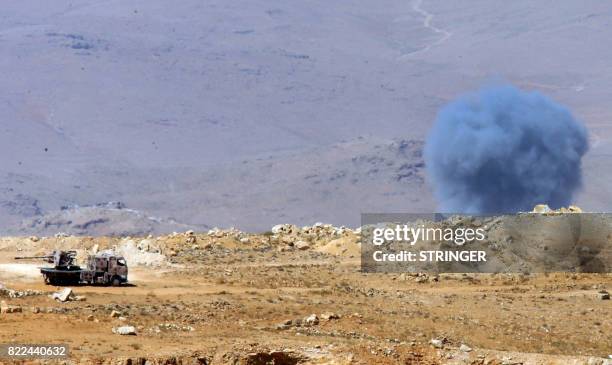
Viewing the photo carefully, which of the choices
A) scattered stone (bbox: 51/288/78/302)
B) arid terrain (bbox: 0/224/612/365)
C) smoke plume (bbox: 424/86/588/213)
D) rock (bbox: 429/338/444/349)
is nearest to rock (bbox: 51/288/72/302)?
scattered stone (bbox: 51/288/78/302)

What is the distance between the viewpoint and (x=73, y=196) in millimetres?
192500

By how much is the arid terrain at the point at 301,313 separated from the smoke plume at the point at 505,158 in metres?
37.6

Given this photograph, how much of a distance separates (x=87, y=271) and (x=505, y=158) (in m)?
55.4

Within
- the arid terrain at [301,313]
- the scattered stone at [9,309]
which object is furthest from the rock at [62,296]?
the scattered stone at [9,309]

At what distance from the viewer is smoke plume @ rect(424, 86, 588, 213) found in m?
90.1

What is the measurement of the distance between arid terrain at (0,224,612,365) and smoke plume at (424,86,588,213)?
3763cm

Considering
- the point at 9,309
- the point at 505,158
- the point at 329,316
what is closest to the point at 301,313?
the point at 329,316

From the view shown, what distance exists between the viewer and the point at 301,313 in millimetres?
33281

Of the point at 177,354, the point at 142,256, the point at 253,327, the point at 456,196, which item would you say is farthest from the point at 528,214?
the point at 456,196

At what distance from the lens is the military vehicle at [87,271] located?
38094 mm

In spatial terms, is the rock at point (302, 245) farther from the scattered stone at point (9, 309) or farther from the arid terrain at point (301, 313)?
the scattered stone at point (9, 309)

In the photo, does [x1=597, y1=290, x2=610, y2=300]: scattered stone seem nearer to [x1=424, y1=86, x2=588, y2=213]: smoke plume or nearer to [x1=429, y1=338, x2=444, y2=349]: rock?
[x1=429, y1=338, x2=444, y2=349]: rock

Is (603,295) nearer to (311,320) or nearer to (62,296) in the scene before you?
(311,320)

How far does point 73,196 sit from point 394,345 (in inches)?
6648
